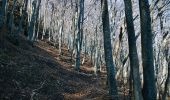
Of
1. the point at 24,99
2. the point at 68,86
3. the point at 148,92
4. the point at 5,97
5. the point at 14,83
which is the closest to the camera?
the point at 148,92

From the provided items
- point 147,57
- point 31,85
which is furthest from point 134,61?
point 31,85

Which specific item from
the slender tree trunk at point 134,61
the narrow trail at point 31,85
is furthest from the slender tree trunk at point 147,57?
the narrow trail at point 31,85

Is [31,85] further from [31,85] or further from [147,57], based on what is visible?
[147,57]

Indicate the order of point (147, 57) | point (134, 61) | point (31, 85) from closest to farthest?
point (147, 57), point (134, 61), point (31, 85)

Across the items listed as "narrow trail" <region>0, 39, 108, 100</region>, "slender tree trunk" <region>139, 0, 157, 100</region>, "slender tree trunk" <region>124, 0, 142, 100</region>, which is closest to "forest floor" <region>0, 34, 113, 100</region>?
"narrow trail" <region>0, 39, 108, 100</region>

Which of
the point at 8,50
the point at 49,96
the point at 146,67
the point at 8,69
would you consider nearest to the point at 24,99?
the point at 49,96

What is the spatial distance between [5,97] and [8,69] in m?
4.22

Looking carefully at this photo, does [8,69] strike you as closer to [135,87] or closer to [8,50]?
[8,50]

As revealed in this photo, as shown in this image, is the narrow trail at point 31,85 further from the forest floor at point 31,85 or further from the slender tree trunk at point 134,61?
the slender tree trunk at point 134,61

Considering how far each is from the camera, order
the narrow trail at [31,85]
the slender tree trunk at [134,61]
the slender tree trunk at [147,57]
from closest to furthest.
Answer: the slender tree trunk at [147,57] < the slender tree trunk at [134,61] < the narrow trail at [31,85]

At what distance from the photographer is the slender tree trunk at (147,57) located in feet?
31.3

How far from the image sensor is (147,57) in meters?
9.88

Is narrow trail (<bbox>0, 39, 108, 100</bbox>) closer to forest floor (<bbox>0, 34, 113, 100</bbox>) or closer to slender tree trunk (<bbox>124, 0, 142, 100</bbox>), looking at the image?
forest floor (<bbox>0, 34, 113, 100</bbox>)

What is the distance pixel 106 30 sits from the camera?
14.3m
